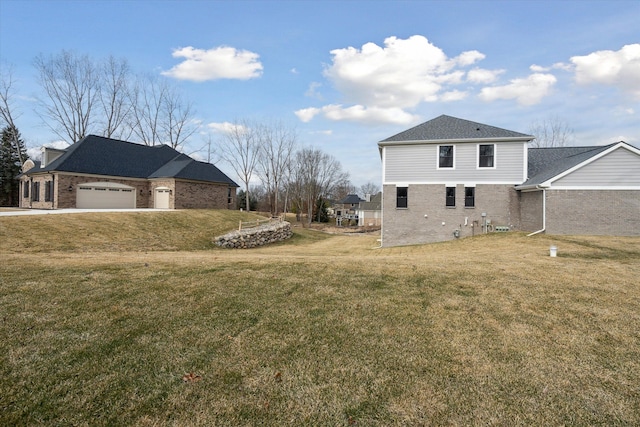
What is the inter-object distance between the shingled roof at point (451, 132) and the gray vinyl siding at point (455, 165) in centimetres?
42

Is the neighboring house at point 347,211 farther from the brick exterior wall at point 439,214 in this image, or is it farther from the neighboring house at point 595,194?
the neighboring house at point 595,194

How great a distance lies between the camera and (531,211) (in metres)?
16.3

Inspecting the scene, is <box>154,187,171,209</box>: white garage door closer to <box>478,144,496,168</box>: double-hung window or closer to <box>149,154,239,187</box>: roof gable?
<box>149,154,239,187</box>: roof gable

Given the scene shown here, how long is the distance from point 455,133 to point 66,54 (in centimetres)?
4231

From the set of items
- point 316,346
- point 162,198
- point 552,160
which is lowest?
point 316,346

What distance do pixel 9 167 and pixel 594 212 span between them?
5495 cm

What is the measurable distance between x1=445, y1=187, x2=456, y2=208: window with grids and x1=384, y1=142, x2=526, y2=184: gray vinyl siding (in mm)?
520

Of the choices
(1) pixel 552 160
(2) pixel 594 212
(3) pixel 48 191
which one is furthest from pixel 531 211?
(3) pixel 48 191

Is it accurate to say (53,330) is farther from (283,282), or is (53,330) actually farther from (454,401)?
(454,401)

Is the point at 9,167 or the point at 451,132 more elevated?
the point at 9,167

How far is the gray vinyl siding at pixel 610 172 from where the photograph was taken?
14.4 meters

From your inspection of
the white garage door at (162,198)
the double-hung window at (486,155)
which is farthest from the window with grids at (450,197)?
the white garage door at (162,198)

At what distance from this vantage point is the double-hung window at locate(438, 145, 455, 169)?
1812 cm

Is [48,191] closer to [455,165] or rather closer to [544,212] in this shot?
Answer: [455,165]
